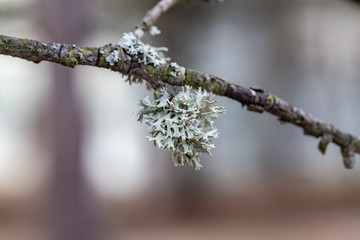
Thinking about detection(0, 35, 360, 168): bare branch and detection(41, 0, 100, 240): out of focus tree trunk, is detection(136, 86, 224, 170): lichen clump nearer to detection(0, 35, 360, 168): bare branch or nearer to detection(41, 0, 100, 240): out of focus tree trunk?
detection(0, 35, 360, 168): bare branch

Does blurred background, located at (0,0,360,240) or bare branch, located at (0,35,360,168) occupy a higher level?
blurred background, located at (0,0,360,240)

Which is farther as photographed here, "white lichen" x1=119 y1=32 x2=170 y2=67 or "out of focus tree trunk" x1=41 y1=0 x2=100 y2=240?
"out of focus tree trunk" x1=41 y1=0 x2=100 y2=240

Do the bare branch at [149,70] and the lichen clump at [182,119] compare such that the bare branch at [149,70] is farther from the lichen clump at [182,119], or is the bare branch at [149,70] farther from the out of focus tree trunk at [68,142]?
the out of focus tree trunk at [68,142]

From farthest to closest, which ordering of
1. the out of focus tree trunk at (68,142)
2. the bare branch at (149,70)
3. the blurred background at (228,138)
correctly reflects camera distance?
the blurred background at (228,138) < the out of focus tree trunk at (68,142) < the bare branch at (149,70)

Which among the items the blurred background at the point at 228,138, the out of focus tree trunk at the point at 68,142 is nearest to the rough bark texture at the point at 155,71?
the out of focus tree trunk at the point at 68,142

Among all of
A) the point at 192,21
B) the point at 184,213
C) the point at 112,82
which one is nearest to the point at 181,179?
the point at 184,213

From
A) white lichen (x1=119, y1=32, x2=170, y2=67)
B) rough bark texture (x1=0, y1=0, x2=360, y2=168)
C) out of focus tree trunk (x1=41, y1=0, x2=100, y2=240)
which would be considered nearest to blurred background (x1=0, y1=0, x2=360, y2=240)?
out of focus tree trunk (x1=41, y1=0, x2=100, y2=240)

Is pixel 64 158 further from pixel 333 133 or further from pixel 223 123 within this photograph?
pixel 333 133
